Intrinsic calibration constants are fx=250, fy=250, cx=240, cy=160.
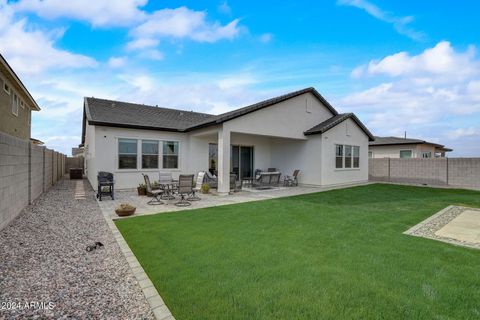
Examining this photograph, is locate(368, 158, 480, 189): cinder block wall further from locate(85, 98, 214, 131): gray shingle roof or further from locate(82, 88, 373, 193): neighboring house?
locate(85, 98, 214, 131): gray shingle roof

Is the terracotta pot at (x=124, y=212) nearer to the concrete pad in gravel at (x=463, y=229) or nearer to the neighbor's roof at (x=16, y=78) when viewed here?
the concrete pad in gravel at (x=463, y=229)

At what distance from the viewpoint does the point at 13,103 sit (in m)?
14.8

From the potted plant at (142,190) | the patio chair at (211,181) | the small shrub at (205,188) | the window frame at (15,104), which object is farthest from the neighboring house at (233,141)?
the window frame at (15,104)

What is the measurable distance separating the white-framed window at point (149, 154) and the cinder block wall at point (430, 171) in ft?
56.0

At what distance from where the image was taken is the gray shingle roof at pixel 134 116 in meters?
13.0

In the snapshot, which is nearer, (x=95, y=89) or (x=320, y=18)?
(x=320, y=18)

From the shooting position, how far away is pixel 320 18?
493 inches

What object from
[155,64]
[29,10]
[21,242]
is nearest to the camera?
[21,242]

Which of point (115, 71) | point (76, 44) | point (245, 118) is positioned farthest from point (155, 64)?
point (245, 118)

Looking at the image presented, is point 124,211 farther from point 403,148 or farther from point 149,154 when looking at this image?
point 403,148

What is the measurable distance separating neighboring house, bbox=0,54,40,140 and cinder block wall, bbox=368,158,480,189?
2451 cm

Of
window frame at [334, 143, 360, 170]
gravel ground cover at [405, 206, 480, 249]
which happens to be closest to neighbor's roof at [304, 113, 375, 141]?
window frame at [334, 143, 360, 170]

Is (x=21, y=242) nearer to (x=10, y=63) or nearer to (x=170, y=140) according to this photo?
(x=170, y=140)

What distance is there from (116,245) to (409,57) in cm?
1738
